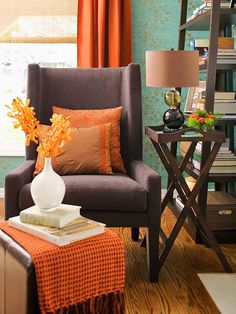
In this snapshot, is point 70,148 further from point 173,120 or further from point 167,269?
point 167,269

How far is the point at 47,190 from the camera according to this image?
2.20 meters

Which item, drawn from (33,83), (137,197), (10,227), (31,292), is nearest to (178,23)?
(33,83)

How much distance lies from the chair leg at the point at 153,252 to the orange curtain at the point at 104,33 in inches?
76.1

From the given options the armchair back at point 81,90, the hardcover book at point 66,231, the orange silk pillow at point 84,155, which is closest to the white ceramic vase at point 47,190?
the hardcover book at point 66,231

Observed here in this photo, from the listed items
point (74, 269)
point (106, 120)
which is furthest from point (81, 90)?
point (74, 269)

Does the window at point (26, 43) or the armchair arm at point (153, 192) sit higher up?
the window at point (26, 43)

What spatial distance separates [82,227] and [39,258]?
25cm

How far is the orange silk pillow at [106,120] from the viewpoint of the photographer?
10.9 ft

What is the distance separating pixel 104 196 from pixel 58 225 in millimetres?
734

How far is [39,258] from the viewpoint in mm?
1959

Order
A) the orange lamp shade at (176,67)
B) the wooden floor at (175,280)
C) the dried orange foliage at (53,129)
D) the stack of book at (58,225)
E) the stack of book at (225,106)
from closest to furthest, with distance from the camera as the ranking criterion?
1. the stack of book at (58,225)
2. the dried orange foliage at (53,129)
3. the wooden floor at (175,280)
4. the orange lamp shade at (176,67)
5. the stack of book at (225,106)

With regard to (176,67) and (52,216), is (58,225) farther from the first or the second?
(176,67)

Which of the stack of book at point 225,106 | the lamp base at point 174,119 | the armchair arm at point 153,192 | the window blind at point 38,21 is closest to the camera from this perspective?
the armchair arm at point 153,192

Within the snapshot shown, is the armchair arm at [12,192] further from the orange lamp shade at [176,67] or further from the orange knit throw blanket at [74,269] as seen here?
the orange lamp shade at [176,67]
